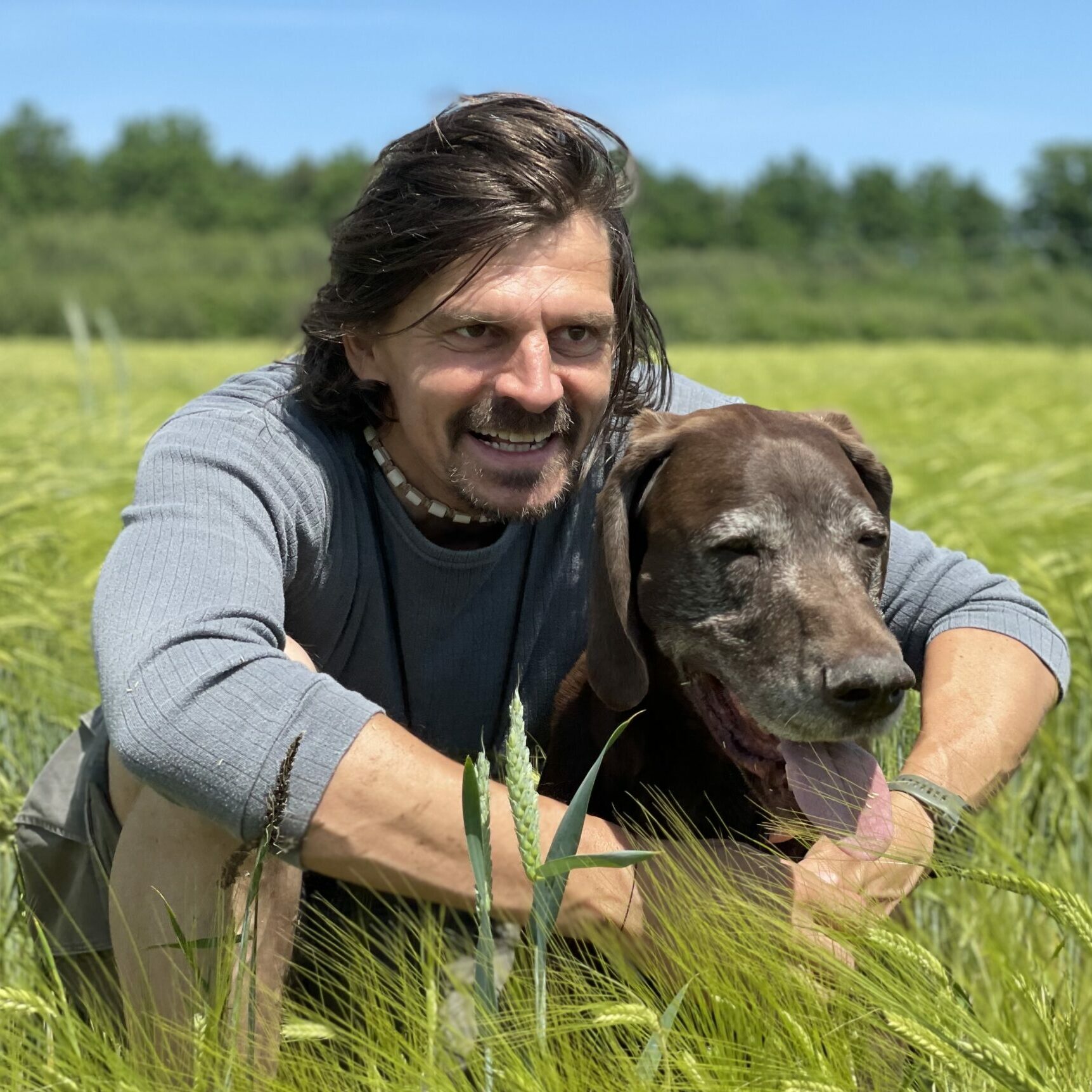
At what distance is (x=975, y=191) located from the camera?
105625mm

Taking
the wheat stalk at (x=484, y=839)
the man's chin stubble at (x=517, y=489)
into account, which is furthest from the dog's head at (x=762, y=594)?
the wheat stalk at (x=484, y=839)

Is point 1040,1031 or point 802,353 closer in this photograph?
point 1040,1031

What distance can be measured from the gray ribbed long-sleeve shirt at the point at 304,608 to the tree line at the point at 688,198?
72.5m

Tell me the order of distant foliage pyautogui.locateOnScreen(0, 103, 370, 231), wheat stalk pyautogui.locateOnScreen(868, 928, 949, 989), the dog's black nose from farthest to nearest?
distant foliage pyautogui.locateOnScreen(0, 103, 370, 231) → the dog's black nose → wheat stalk pyautogui.locateOnScreen(868, 928, 949, 989)

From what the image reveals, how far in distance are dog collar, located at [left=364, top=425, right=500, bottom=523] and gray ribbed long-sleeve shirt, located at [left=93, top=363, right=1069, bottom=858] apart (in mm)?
34

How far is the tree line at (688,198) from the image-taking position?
3290 inches

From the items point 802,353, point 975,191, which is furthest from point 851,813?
point 975,191

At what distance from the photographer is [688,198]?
9144 centimetres

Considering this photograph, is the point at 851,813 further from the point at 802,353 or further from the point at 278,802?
the point at 802,353

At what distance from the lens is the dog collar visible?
3021mm

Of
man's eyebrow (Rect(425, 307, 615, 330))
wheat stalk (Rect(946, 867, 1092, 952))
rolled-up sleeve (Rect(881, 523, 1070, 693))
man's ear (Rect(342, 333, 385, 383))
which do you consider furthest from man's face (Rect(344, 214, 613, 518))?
wheat stalk (Rect(946, 867, 1092, 952))

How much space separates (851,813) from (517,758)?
1.08 metres

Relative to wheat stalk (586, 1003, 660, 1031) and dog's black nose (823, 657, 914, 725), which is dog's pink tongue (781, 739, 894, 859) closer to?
dog's black nose (823, 657, 914, 725)

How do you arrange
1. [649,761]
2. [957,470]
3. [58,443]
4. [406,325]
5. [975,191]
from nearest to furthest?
[649,761] → [406,325] → [58,443] → [957,470] → [975,191]
